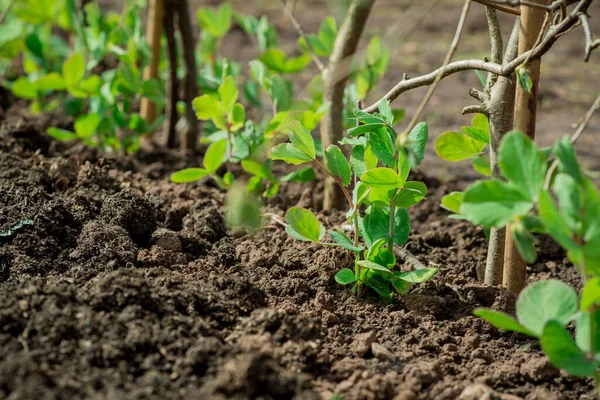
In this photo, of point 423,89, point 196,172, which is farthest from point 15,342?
point 423,89

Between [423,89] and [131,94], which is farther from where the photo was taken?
[423,89]

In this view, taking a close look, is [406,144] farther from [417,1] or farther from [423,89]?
[417,1]

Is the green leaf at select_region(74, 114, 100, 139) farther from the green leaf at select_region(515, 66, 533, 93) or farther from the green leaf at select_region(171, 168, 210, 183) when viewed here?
the green leaf at select_region(515, 66, 533, 93)

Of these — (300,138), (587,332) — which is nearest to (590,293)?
(587,332)

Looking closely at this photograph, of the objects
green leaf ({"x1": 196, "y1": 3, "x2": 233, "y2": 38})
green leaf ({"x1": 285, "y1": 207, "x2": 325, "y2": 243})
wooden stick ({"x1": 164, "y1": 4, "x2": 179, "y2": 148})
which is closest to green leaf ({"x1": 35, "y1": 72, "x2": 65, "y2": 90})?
wooden stick ({"x1": 164, "y1": 4, "x2": 179, "y2": 148})

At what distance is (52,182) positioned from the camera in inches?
97.0

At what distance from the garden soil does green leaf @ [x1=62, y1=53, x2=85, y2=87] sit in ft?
1.56

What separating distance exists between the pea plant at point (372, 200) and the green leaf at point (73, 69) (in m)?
1.35

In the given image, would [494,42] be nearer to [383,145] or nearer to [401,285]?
[383,145]

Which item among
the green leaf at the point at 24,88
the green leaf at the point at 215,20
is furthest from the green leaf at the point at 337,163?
the green leaf at the point at 24,88

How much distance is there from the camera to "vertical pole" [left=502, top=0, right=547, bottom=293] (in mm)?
1756

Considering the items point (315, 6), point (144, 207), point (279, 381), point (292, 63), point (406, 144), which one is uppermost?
point (315, 6)

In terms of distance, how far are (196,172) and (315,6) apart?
4.97 metres

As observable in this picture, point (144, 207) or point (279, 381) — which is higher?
point (144, 207)
